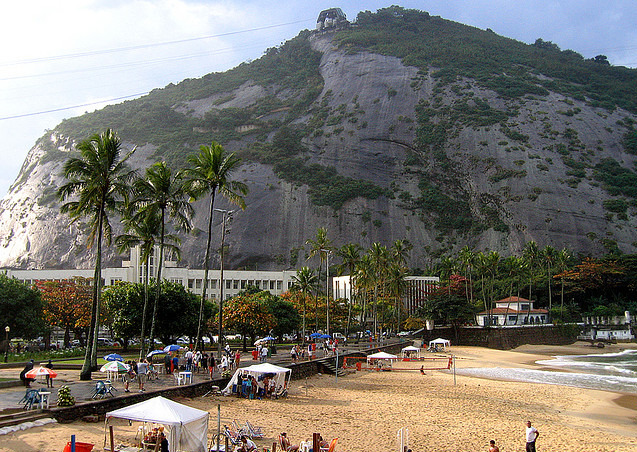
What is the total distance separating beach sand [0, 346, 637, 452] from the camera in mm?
16312

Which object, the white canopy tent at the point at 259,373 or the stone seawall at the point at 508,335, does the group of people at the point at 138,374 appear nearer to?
the white canopy tent at the point at 259,373

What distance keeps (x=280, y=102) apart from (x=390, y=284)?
11962 centimetres

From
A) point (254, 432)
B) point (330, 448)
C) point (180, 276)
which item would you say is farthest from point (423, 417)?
point (180, 276)

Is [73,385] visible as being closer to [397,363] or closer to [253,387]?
[253,387]

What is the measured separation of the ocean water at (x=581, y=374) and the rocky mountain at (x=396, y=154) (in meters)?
60.9

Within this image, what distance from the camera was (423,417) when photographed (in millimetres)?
21344

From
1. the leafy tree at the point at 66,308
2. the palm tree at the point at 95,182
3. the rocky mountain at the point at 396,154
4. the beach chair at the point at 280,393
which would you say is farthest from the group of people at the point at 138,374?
the rocky mountain at the point at 396,154

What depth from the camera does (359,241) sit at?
118000mm

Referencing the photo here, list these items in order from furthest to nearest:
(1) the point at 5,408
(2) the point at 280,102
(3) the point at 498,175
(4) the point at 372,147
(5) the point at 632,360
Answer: (2) the point at 280,102 < (4) the point at 372,147 < (3) the point at 498,175 < (5) the point at 632,360 < (1) the point at 5,408

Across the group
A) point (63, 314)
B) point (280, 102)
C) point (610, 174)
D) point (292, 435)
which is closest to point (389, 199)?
point (610, 174)

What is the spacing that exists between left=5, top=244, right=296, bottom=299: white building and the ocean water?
49.1 m

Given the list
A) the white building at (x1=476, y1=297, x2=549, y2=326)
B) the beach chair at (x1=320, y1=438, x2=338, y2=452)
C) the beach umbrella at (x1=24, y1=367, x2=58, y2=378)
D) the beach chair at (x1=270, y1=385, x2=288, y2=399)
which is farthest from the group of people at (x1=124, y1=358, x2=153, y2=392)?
the white building at (x1=476, y1=297, x2=549, y2=326)

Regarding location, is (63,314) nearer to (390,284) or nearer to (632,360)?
(390,284)

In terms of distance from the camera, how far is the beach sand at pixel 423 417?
16.3 meters
